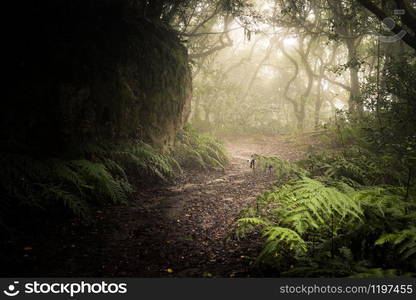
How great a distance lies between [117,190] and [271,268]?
323cm

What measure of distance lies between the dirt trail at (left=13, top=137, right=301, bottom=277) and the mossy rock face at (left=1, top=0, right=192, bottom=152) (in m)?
1.77

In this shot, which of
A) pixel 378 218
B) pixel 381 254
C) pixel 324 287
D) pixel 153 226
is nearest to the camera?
pixel 324 287

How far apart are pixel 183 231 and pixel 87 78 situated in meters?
3.70

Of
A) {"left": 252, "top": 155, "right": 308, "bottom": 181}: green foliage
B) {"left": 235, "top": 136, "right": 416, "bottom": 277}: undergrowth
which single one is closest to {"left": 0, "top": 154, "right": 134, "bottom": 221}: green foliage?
{"left": 235, "top": 136, "right": 416, "bottom": 277}: undergrowth

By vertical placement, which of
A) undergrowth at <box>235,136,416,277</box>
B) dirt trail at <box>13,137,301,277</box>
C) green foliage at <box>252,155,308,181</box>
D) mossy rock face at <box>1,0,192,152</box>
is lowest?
dirt trail at <box>13,137,301,277</box>

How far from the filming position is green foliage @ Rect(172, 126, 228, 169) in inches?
340

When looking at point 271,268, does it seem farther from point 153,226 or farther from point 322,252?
point 153,226

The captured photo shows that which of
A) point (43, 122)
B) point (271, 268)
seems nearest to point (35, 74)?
point (43, 122)

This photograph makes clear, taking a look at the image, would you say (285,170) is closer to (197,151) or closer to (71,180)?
(197,151)

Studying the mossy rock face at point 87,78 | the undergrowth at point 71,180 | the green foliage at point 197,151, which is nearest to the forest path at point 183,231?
the undergrowth at point 71,180

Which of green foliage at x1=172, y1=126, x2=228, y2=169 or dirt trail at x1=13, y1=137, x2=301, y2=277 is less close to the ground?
green foliage at x1=172, y1=126, x2=228, y2=169

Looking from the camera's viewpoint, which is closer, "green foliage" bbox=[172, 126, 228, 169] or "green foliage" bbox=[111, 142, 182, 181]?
"green foliage" bbox=[111, 142, 182, 181]

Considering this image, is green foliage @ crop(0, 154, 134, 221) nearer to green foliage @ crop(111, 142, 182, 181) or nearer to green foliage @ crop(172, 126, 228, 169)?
green foliage @ crop(111, 142, 182, 181)

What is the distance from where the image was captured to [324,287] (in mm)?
2402
